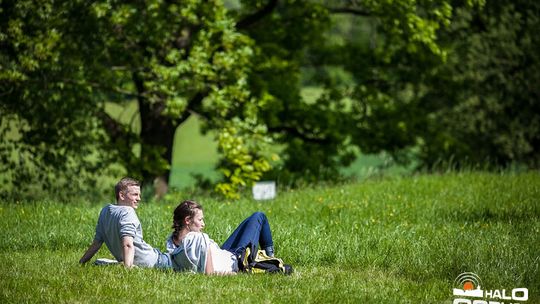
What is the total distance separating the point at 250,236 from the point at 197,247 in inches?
25.0

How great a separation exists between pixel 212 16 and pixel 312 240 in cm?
768

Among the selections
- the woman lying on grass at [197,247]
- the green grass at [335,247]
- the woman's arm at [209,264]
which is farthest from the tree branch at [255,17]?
the woman's arm at [209,264]

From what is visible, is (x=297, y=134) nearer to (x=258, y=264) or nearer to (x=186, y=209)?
(x=258, y=264)

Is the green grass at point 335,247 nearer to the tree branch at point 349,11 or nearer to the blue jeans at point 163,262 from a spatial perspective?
the blue jeans at point 163,262

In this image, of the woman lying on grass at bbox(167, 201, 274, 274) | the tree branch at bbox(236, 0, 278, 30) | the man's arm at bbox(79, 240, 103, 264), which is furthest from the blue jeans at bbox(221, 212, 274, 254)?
the tree branch at bbox(236, 0, 278, 30)

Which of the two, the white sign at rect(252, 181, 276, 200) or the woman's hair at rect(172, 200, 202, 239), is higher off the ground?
the woman's hair at rect(172, 200, 202, 239)

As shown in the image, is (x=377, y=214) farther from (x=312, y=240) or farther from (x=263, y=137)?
(x=263, y=137)

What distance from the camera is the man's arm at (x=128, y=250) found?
828 centimetres

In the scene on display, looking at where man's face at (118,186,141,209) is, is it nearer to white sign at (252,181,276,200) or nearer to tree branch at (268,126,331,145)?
white sign at (252,181,276,200)

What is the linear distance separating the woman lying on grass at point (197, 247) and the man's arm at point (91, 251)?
683mm

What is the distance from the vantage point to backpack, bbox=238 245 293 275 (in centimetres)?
854

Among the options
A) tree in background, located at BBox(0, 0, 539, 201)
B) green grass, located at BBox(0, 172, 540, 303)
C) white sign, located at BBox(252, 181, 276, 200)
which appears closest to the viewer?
green grass, located at BBox(0, 172, 540, 303)

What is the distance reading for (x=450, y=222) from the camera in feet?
38.4

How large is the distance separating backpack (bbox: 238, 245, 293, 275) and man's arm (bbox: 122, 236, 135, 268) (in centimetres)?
105
